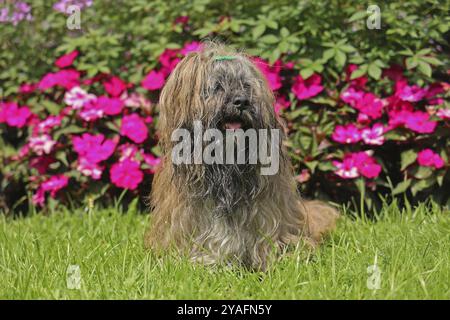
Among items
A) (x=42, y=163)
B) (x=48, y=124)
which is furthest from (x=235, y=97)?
(x=42, y=163)

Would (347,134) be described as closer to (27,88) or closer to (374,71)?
(374,71)

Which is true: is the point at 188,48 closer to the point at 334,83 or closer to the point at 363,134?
the point at 334,83

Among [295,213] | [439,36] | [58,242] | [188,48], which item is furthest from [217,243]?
[439,36]

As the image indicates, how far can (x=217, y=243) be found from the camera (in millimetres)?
3633

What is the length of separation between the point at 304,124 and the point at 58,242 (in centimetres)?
197

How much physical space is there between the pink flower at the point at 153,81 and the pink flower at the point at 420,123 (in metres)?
1.83

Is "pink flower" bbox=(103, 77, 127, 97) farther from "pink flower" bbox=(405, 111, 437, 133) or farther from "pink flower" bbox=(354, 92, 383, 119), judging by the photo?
"pink flower" bbox=(405, 111, 437, 133)

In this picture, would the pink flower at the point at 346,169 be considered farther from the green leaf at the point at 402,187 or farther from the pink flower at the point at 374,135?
the green leaf at the point at 402,187

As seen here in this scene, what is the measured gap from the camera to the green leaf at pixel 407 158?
4793 mm

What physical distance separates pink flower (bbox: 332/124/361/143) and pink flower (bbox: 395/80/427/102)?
40cm

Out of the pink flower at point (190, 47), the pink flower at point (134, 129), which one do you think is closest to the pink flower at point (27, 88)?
the pink flower at point (134, 129)

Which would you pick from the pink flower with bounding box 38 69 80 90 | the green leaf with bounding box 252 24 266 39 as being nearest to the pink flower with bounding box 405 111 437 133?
the green leaf with bounding box 252 24 266 39

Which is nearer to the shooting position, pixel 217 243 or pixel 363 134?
pixel 217 243
